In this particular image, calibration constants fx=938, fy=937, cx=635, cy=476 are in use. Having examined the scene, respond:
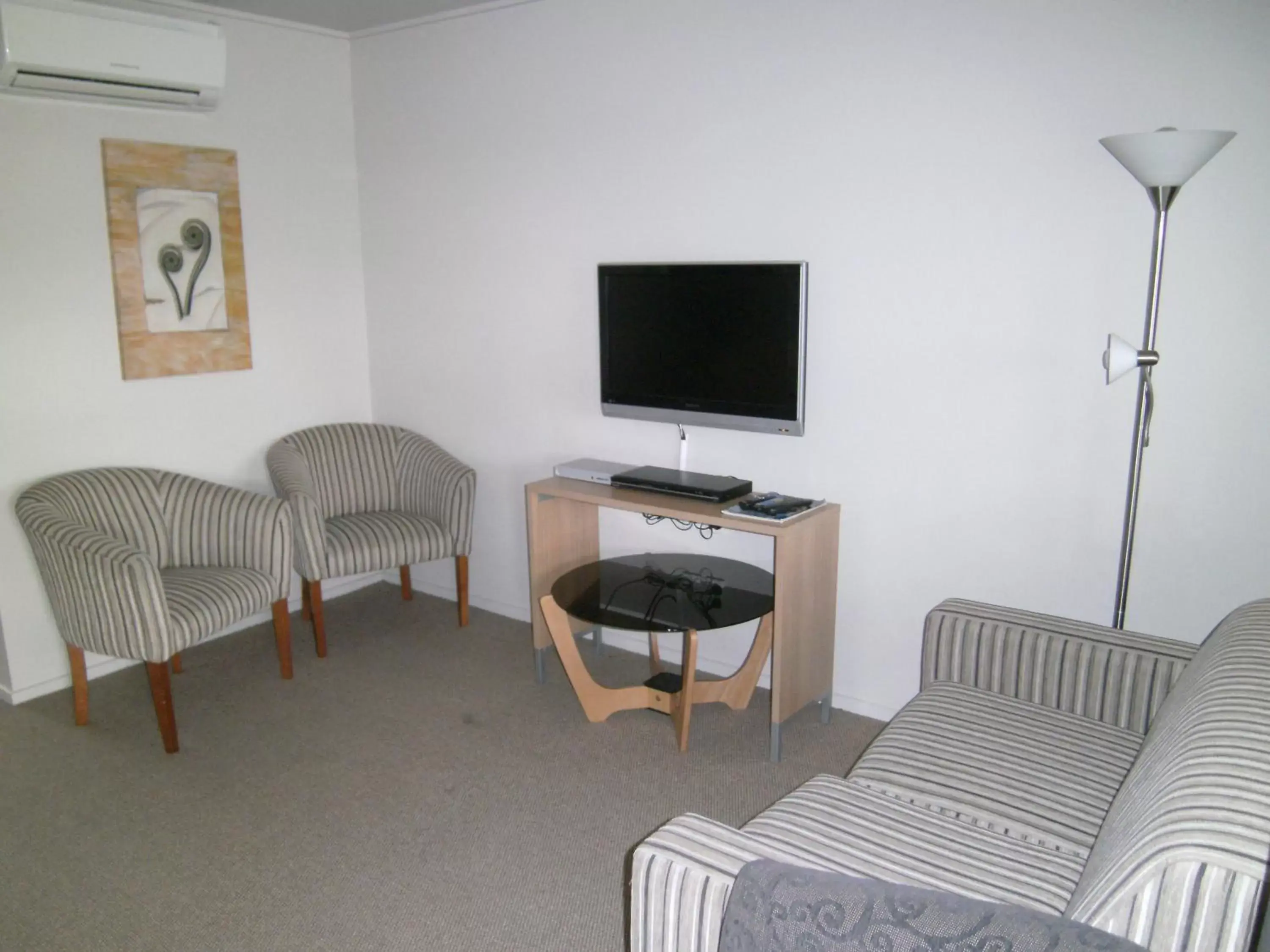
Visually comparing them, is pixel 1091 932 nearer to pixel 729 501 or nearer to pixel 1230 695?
pixel 1230 695

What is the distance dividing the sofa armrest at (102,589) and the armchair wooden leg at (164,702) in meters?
0.05

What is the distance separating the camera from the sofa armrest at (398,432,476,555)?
4.13 meters

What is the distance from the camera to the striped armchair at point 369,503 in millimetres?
3914

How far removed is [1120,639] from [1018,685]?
0.93 feet

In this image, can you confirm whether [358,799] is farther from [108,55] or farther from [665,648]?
[108,55]

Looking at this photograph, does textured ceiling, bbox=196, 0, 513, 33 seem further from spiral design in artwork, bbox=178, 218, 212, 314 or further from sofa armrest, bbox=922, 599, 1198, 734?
sofa armrest, bbox=922, 599, 1198, 734

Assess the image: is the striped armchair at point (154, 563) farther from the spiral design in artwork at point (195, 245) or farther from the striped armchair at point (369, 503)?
the spiral design in artwork at point (195, 245)

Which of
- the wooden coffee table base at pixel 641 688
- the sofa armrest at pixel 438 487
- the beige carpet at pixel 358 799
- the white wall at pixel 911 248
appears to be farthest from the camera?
the sofa armrest at pixel 438 487

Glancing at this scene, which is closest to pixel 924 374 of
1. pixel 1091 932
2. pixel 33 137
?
pixel 1091 932

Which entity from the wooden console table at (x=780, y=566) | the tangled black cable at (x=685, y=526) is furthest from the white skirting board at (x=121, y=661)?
the tangled black cable at (x=685, y=526)

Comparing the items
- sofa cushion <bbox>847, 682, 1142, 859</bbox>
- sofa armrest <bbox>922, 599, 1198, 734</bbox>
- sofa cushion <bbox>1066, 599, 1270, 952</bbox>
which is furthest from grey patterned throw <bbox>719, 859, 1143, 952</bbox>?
sofa armrest <bbox>922, 599, 1198, 734</bbox>

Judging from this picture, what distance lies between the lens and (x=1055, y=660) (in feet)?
8.02

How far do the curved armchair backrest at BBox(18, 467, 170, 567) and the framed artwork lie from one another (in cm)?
44

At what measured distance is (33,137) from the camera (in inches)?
135
